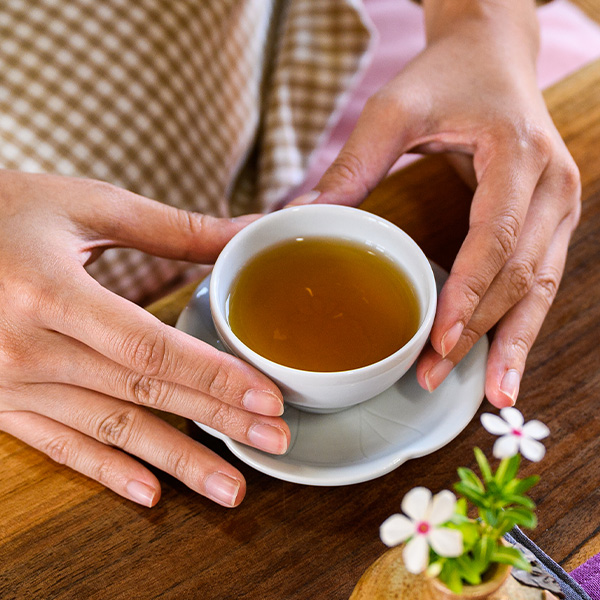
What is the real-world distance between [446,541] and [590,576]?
0.36 meters

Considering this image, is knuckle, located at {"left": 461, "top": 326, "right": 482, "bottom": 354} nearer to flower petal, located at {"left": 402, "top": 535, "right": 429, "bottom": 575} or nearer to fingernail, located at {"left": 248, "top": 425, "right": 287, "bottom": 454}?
fingernail, located at {"left": 248, "top": 425, "right": 287, "bottom": 454}

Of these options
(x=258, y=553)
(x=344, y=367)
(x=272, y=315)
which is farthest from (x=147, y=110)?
(x=258, y=553)

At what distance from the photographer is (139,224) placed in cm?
81

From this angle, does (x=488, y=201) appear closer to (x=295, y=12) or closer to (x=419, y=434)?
(x=419, y=434)

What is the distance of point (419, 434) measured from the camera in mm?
701

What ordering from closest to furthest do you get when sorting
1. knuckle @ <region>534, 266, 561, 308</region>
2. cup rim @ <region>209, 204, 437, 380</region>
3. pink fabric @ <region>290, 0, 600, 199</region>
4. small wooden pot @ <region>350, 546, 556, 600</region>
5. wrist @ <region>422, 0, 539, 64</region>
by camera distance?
1. small wooden pot @ <region>350, 546, 556, 600</region>
2. cup rim @ <region>209, 204, 437, 380</region>
3. knuckle @ <region>534, 266, 561, 308</region>
4. wrist @ <region>422, 0, 539, 64</region>
5. pink fabric @ <region>290, 0, 600, 199</region>

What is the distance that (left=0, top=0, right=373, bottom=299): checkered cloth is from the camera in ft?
3.60

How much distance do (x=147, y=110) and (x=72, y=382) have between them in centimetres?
58

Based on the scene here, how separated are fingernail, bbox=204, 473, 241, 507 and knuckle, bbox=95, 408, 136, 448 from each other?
113 millimetres

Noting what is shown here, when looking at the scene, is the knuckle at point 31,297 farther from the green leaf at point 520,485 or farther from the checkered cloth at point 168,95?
the green leaf at point 520,485

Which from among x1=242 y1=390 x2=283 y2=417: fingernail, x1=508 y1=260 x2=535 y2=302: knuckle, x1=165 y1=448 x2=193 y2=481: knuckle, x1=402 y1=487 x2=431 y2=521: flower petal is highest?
x1=402 y1=487 x2=431 y2=521: flower petal

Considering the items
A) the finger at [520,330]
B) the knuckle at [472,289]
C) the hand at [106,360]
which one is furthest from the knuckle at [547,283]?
the hand at [106,360]

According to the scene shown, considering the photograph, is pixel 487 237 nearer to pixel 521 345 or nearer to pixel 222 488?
pixel 521 345

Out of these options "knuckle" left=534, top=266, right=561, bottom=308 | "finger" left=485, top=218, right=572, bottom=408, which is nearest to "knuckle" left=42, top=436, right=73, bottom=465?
"finger" left=485, top=218, right=572, bottom=408
